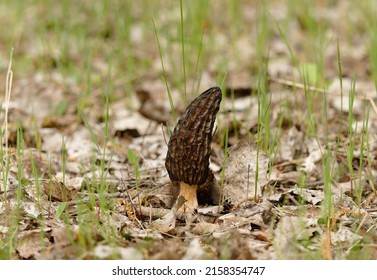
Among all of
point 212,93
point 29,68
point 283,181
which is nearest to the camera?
point 212,93

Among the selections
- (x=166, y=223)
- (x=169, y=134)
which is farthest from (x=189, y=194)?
(x=169, y=134)

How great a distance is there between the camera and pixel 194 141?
11.5 ft

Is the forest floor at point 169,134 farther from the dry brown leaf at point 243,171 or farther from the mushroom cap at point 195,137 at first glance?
the mushroom cap at point 195,137

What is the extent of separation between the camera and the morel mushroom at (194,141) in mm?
3469

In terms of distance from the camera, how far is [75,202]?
353cm

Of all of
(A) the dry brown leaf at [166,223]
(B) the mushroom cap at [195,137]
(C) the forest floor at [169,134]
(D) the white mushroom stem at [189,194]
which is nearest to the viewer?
(C) the forest floor at [169,134]

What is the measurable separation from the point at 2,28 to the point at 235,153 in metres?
4.92

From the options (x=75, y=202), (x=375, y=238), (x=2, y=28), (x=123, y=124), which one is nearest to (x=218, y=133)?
(x=123, y=124)

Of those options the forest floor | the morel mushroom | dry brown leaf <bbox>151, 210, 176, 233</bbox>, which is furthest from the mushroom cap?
dry brown leaf <bbox>151, 210, 176, 233</bbox>

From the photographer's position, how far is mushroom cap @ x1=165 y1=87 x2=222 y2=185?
3.47 m

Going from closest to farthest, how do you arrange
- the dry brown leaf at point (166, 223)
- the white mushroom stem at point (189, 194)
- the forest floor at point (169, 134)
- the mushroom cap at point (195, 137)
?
the forest floor at point (169, 134)
the dry brown leaf at point (166, 223)
the mushroom cap at point (195, 137)
the white mushroom stem at point (189, 194)

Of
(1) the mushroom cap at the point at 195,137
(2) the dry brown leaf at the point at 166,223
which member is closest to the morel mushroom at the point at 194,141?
(1) the mushroom cap at the point at 195,137

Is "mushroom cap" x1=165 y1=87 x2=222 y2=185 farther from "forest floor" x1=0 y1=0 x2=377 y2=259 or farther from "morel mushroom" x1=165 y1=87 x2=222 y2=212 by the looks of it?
"forest floor" x1=0 y1=0 x2=377 y2=259

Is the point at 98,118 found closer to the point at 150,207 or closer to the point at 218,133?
the point at 218,133
